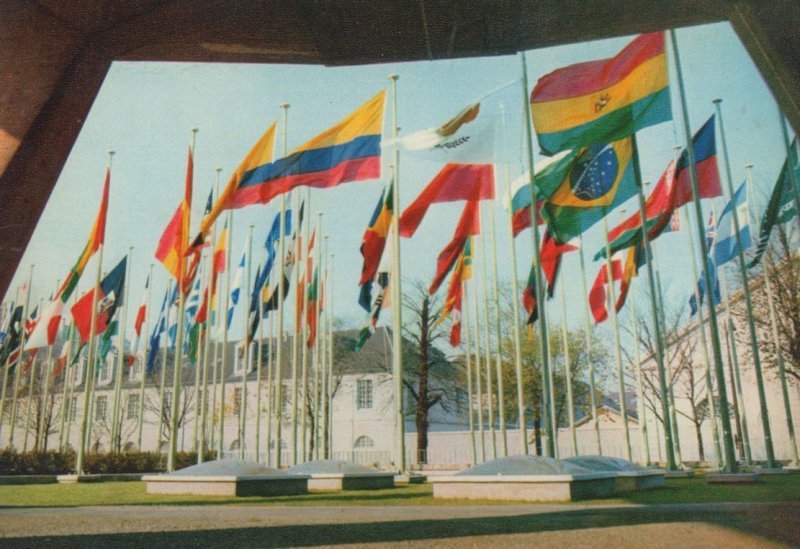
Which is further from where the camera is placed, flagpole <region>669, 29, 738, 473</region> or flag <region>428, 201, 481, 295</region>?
flag <region>428, 201, 481, 295</region>

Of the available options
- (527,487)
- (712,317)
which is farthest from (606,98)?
(527,487)

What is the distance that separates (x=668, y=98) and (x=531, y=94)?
8.46ft

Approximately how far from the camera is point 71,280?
21016 millimetres

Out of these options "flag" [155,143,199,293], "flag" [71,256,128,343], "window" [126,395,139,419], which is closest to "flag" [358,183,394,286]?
"flag" [155,143,199,293]

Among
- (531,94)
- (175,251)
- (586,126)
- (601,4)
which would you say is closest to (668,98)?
(586,126)

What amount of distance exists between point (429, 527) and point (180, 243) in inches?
543

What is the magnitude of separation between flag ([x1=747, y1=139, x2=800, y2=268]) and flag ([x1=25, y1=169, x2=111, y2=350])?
58.8 feet

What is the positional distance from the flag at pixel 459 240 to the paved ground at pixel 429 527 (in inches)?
412

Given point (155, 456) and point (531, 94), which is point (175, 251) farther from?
point (155, 456)

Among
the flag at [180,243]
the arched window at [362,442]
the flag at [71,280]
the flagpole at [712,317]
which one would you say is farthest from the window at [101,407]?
the flagpole at [712,317]

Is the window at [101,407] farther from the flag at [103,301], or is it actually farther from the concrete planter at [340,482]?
the concrete planter at [340,482]

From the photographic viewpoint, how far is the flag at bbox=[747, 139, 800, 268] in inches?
582

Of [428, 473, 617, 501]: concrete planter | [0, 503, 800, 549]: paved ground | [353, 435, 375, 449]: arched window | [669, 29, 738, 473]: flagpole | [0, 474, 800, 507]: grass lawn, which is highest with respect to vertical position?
[669, 29, 738, 473]: flagpole

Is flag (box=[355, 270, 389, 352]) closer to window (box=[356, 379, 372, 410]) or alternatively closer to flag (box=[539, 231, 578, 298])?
flag (box=[539, 231, 578, 298])
